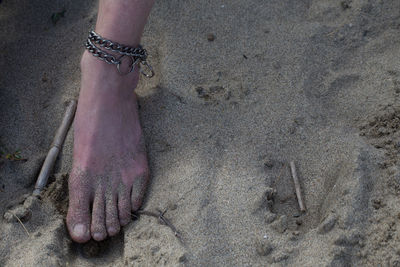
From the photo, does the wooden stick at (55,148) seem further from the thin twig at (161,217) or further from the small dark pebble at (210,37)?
the small dark pebble at (210,37)

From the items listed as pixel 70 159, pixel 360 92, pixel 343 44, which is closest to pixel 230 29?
pixel 343 44

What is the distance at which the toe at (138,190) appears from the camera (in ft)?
6.86

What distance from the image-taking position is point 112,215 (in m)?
2.08

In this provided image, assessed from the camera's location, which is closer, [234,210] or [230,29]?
[234,210]

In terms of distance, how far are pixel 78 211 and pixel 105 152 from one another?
294mm

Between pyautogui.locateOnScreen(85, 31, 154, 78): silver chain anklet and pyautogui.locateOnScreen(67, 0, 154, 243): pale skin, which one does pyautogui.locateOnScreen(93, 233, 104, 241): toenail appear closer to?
pyautogui.locateOnScreen(67, 0, 154, 243): pale skin

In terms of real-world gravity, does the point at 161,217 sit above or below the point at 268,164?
below

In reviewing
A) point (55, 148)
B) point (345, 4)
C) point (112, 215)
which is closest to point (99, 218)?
point (112, 215)

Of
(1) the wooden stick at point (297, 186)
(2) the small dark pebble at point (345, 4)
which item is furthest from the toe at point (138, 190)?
(2) the small dark pebble at point (345, 4)

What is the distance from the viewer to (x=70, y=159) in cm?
227

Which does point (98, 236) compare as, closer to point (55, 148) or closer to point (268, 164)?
point (55, 148)

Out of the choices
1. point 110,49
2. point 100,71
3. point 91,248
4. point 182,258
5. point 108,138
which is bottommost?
point 91,248

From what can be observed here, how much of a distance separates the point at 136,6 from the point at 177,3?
0.60m

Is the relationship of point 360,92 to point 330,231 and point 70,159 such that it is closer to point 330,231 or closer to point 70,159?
point 330,231
